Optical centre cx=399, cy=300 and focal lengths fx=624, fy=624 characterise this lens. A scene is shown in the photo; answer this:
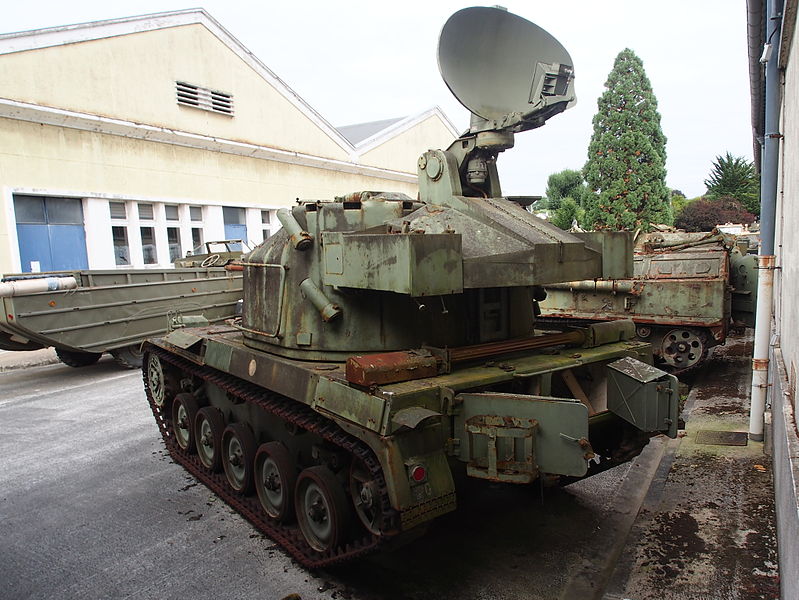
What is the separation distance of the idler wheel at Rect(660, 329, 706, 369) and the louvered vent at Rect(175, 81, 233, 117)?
14.0 metres

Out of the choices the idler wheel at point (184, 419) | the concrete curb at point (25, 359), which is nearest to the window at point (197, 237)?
the concrete curb at point (25, 359)

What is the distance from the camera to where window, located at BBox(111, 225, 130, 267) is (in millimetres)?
16344

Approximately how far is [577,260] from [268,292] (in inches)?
103

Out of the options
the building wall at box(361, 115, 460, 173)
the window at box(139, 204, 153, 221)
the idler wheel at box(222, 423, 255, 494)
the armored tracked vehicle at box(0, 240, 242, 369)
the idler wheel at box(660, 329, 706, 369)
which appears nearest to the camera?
the idler wheel at box(222, 423, 255, 494)

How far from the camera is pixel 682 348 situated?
1002cm

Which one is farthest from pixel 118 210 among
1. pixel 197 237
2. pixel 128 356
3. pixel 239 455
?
pixel 239 455

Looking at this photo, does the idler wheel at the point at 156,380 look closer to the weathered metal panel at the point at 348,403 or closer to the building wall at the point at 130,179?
the weathered metal panel at the point at 348,403

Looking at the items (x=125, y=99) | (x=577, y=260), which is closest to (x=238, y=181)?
(x=125, y=99)

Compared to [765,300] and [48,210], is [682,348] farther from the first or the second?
[48,210]

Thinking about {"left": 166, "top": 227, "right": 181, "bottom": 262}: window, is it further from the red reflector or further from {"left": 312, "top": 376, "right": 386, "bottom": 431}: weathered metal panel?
the red reflector

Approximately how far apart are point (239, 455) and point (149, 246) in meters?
12.9

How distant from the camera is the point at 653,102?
28172 mm

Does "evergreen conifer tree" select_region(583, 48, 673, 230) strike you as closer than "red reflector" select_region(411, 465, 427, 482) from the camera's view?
No

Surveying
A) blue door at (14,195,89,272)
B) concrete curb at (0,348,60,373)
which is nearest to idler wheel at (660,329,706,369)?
concrete curb at (0,348,60,373)
